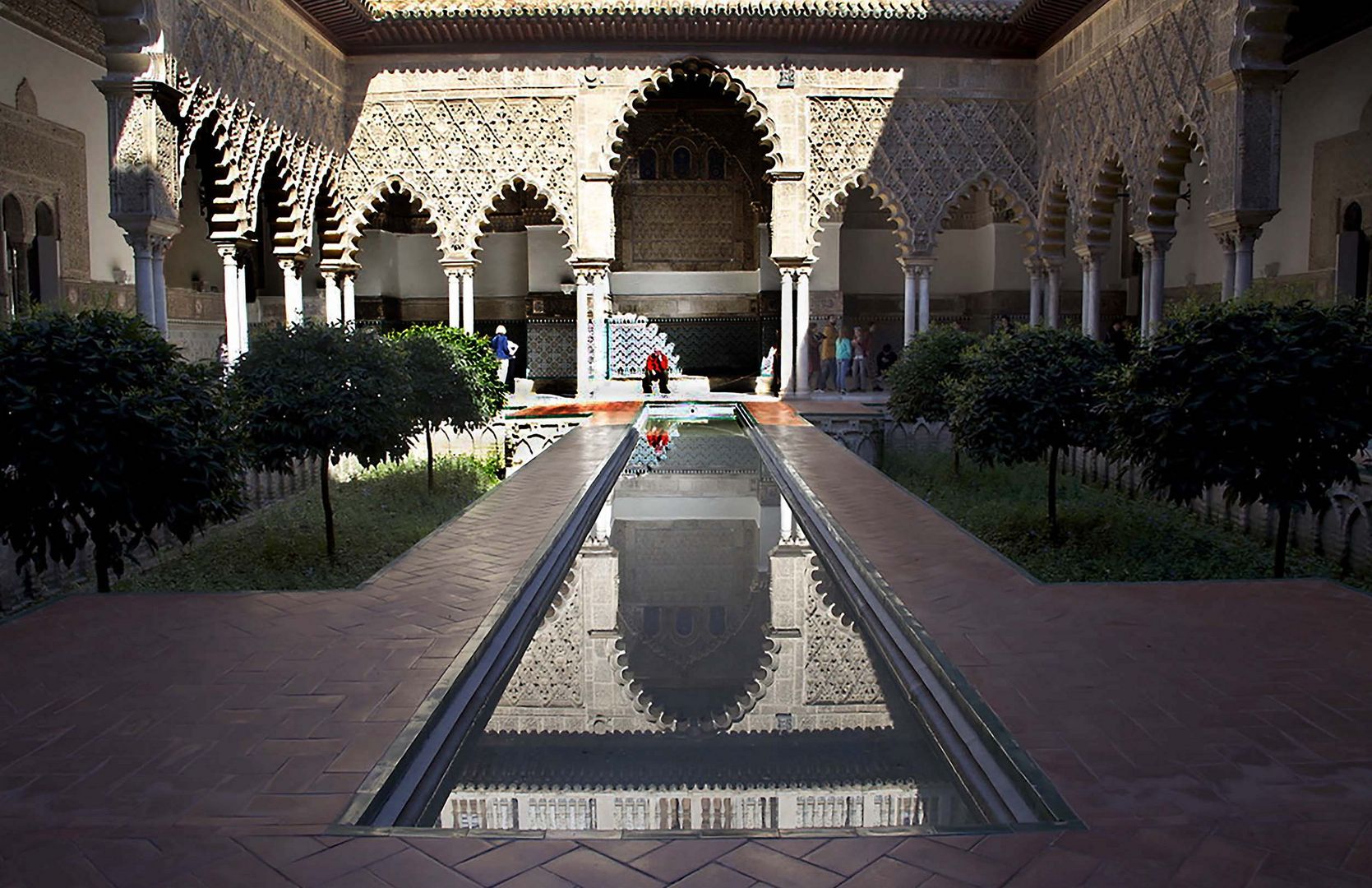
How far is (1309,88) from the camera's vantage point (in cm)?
1342

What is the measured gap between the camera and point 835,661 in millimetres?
4281

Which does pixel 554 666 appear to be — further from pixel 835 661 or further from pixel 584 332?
pixel 584 332

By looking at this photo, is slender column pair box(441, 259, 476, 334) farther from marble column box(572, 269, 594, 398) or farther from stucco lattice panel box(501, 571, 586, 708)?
stucco lattice panel box(501, 571, 586, 708)

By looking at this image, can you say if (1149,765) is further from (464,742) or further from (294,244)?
(294,244)

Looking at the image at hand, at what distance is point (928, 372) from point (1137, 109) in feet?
14.6

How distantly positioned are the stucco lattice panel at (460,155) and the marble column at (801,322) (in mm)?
3521

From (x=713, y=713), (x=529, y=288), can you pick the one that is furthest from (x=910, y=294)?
(x=713, y=713)

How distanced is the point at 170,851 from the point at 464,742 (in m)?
1.03

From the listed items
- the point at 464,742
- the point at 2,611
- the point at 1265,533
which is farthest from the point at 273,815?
the point at 1265,533

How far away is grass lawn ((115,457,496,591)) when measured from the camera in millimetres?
6816

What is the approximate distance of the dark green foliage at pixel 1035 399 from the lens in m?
7.48

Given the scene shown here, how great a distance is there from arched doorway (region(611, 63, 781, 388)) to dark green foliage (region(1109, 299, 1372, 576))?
14.6m

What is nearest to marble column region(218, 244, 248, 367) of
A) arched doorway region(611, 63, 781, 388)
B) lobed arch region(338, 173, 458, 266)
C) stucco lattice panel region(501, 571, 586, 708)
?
lobed arch region(338, 173, 458, 266)

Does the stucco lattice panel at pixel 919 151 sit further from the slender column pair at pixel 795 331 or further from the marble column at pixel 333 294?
the marble column at pixel 333 294
